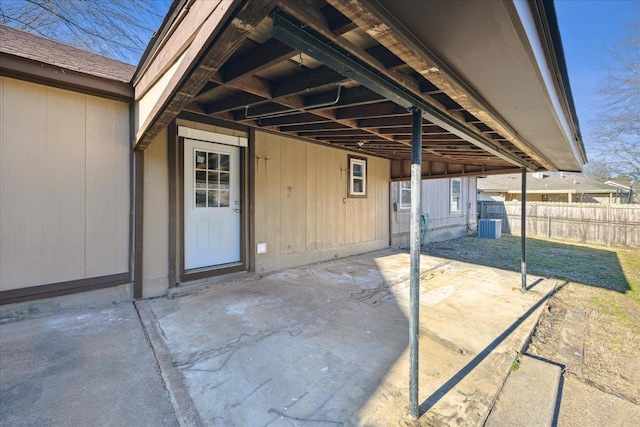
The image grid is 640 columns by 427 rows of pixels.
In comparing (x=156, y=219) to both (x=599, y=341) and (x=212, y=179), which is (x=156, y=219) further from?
(x=599, y=341)

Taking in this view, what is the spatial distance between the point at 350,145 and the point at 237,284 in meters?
3.60

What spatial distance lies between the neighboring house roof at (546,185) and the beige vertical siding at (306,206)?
1451cm

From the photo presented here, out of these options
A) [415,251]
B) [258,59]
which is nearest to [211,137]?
[258,59]

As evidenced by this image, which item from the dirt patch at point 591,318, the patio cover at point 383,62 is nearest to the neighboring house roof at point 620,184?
the dirt patch at point 591,318

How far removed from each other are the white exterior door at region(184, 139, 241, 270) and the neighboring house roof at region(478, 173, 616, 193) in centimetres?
1760

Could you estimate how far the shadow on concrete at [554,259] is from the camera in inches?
201

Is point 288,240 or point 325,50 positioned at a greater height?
point 325,50

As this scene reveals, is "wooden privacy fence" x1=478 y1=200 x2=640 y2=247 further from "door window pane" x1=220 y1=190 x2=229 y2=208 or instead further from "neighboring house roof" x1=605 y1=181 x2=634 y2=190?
"door window pane" x1=220 y1=190 x2=229 y2=208

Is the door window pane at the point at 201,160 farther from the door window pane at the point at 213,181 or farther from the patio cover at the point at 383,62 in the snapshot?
the patio cover at the point at 383,62

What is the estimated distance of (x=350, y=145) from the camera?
591 centimetres

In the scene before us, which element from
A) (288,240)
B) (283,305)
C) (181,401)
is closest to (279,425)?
(181,401)

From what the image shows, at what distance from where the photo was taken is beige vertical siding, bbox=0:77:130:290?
2.75m

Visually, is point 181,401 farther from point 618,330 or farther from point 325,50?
point 618,330

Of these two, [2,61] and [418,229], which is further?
[2,61]
